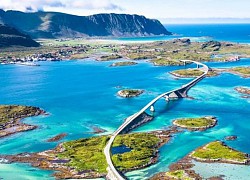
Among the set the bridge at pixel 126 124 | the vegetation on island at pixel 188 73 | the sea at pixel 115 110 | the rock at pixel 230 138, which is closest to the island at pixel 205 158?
the sea at pixel 115 110

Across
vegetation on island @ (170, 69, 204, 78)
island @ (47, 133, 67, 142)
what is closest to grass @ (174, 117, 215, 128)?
island @ (47, 133, 67, 142)

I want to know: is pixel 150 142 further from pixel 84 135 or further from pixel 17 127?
pixel 17 127

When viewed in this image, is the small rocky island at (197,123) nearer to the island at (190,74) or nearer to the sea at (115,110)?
the sea at (115,110)

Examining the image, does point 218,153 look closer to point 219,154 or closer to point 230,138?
point 219,154

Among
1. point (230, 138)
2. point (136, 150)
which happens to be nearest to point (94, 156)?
point (136, 150)

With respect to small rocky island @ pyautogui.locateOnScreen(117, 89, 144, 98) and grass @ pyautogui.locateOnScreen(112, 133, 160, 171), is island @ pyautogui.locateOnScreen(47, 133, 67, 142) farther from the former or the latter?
small rocky island @ pyautogui.locateOnScreen(117, 89, 144, 98)
